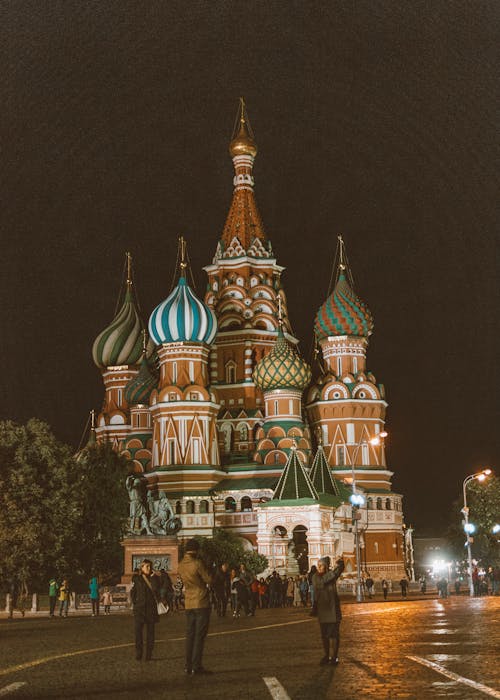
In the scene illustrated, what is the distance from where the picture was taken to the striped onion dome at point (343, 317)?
2854 inches

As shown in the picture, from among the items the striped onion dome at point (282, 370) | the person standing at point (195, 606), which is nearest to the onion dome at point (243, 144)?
the striped onion dome at point (282, 370)

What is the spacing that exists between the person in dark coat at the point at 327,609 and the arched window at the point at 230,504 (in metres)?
52.6

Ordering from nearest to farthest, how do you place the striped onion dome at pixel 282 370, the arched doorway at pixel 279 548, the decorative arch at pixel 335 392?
1. the arched doorway at pixel 279 548
2. the striped onion dome at pixel 282 370
3. the decorative arch at pixel 335 392

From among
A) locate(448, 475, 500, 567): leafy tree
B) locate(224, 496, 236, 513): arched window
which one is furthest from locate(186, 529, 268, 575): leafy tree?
locate(448, 475, 500, 567): leafy tree

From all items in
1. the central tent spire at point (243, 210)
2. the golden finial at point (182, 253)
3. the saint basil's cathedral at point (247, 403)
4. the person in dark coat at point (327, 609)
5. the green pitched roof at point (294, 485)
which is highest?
the central tent spire at point (243, 210)

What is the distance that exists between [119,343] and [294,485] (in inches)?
983

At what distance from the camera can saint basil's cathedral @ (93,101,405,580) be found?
65.6 metres

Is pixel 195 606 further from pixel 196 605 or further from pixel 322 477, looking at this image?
pixel 322 477

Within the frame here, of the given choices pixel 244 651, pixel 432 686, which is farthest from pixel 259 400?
pixel 432 686

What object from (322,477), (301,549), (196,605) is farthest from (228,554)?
(196,605)

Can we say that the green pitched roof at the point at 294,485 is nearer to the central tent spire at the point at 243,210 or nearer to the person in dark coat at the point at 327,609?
the central tent spire at the point at 243,210

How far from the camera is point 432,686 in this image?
10.6 m

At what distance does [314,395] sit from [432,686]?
62.6m

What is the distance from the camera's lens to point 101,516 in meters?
54.1
